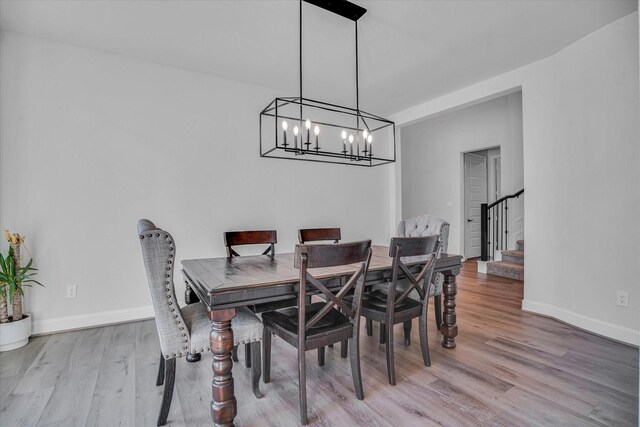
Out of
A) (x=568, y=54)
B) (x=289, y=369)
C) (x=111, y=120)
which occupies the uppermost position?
(x=568, y=54)

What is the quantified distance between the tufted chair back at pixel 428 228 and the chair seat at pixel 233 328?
5.30 feet

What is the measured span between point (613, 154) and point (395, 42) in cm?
212

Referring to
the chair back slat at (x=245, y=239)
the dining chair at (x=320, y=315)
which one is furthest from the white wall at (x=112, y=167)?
the dining chair at (x=320, y=315)

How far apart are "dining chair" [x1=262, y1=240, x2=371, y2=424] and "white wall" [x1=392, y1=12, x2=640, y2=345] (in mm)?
2426

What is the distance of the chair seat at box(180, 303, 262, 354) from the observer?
1.64 meters

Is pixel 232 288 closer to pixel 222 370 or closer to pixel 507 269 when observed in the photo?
pixel 222 370

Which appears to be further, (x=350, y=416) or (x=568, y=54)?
(x=568, y=54)

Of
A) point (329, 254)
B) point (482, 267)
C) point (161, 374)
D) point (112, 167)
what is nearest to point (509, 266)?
point (482, 267)

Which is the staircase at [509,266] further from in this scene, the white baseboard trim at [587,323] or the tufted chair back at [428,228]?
the tufted chair back at [428,228]

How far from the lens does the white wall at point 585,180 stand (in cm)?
260

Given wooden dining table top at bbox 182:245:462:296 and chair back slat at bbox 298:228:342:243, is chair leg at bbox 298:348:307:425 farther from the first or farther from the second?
chair back slat at bbox 298:228:342:243

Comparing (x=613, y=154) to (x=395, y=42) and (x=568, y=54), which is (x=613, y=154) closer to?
(x=568, y=54)

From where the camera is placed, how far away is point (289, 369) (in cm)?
218

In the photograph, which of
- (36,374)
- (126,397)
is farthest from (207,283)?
(36,374)
